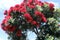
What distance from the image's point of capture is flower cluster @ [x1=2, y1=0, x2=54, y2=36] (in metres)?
21.8

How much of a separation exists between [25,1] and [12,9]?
4.94ft

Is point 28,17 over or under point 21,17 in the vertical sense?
under

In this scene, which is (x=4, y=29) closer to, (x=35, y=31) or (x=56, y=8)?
(x=35, y=31)

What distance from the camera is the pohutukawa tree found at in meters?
21.8

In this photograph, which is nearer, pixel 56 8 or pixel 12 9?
pixel 12 9

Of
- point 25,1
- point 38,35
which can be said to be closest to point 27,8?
point 25,1

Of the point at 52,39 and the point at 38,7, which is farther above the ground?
the point at 38,7

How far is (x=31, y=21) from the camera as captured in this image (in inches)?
861

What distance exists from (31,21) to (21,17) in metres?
0.81

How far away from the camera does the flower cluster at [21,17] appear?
21.8 m

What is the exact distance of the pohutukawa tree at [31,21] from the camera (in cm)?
2184

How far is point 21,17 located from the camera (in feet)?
72.2

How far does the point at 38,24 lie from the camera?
2217 centimetres

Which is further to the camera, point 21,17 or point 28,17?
point 21,17
